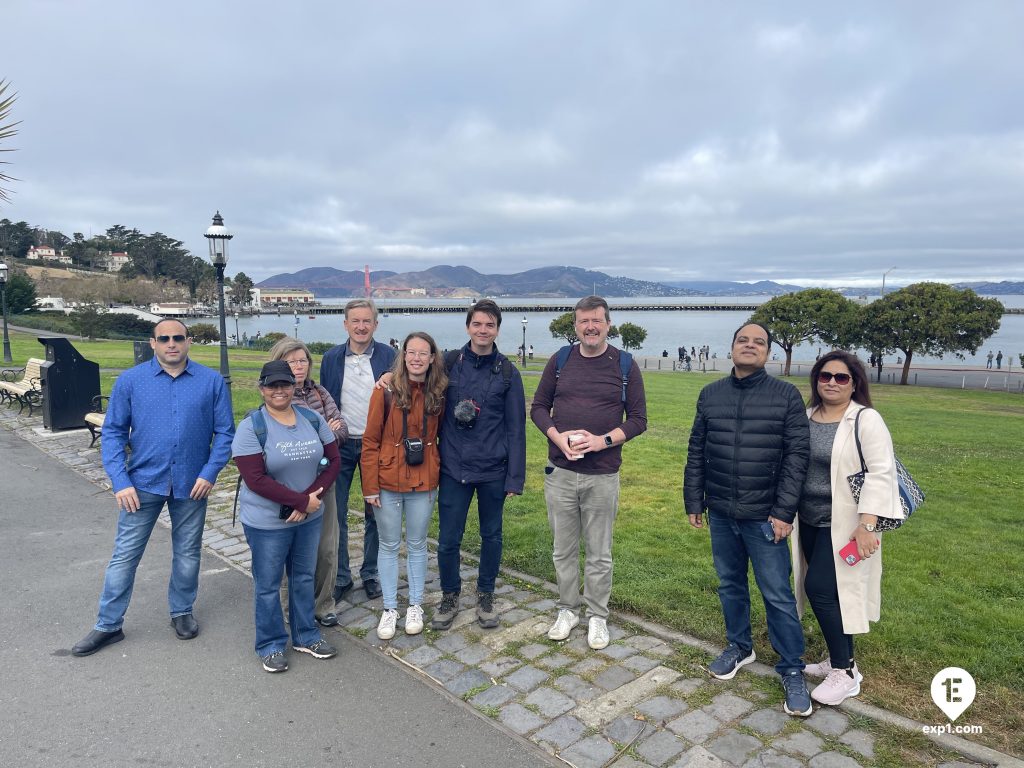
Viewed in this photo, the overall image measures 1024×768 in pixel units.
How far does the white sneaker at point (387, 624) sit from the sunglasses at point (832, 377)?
301cm

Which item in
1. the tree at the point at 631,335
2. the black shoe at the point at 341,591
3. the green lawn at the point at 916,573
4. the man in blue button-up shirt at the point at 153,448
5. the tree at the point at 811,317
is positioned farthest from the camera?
the tree at the point at 631,335

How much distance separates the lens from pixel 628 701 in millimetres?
3332

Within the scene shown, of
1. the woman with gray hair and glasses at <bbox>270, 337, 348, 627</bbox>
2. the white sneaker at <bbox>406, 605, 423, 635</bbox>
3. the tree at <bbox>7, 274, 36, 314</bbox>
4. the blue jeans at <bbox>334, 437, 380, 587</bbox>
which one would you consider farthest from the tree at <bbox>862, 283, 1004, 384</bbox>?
the tree at <bbox>7, 274, 36, 314</bbox>

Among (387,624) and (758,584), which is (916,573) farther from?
(387,624)

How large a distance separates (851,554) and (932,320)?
43.4 m

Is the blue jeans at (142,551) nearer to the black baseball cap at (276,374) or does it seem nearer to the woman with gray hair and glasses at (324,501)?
the woman with gray hair and glasses at (324,501)

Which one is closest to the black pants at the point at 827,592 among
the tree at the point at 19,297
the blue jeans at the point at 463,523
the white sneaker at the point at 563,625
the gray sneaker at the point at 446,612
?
the white sneaker at the point at 563,625

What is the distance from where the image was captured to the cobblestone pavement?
2906 millimetres

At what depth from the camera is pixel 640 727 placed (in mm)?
3115

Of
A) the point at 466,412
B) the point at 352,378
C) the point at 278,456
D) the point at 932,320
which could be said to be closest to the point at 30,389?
the point at 352,378

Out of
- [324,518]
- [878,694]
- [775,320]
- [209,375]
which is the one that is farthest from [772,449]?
[775,320]

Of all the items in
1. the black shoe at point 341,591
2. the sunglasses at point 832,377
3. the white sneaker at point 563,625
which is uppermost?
the sunglasses at point 832,377

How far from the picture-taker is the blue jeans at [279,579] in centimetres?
368

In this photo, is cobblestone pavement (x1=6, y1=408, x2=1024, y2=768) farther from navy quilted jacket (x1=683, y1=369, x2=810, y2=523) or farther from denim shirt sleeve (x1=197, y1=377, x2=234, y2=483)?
denim shirt sleeve (x1=197, y1=377, x2=234, y2=483)
